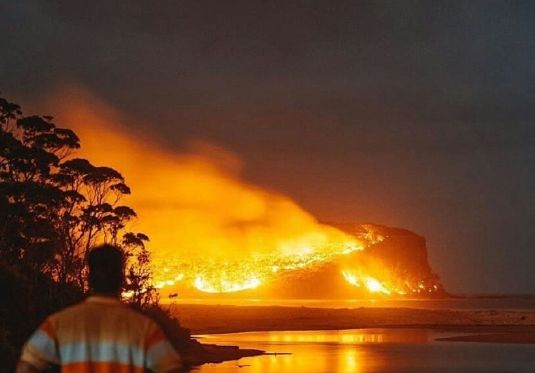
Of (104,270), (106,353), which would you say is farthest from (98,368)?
(104,270)

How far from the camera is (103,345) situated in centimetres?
566

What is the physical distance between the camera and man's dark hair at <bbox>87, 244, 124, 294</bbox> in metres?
5.86

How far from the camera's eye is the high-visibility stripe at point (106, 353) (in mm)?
5621

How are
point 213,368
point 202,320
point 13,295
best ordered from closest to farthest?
point 13,295 → point 213,368 → point 202,320

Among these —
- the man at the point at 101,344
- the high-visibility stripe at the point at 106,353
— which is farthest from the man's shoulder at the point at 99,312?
the high-visibility stripe at the point at 106,353

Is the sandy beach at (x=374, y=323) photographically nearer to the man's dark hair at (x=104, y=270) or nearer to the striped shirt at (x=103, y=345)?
the man's dark hair at (x=104, y=270)

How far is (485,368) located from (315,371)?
8.47 meters

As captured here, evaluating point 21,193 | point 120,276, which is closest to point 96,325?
point 120,276

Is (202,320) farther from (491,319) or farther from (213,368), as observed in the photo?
(213,368)

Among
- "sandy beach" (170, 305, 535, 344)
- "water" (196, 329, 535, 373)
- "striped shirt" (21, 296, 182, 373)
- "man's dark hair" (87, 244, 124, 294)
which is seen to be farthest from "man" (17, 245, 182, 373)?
"sandy beach" (170, 305, 535, 344)

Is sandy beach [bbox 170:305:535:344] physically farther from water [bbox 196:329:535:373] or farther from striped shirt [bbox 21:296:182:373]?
striped shirt [bbox 21:296:182:373]

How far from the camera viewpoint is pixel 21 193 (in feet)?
151

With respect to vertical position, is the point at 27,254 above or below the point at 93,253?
above

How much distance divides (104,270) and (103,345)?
1.59 ft
